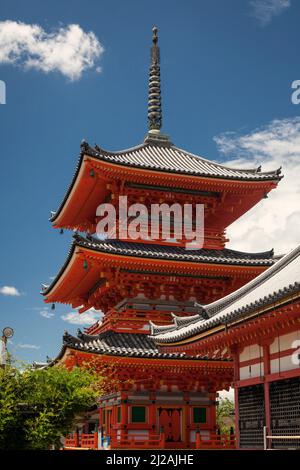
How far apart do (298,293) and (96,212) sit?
20.9 metres

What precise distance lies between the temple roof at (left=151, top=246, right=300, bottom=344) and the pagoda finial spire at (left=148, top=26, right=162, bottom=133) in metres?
15.1

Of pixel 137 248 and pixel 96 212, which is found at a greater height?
pixel 96 212

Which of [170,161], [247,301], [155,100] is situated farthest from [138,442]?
[155,100]

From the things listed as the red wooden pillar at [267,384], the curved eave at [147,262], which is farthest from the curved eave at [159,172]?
the red wooden pillar at [267,384]

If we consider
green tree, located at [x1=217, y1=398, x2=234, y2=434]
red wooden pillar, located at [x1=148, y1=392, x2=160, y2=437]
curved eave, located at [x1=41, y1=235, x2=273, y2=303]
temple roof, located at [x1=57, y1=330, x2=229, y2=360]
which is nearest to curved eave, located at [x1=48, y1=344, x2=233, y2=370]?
temple roof, located at [x1=57, y1=330, x2=229, y2=360]

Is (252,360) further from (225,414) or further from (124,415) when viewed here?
(225,414)

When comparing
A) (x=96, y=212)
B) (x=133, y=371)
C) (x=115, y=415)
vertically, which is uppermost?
(x=96, y=212)

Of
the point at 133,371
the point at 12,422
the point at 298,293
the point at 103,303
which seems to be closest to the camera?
the point at 298,293

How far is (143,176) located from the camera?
100 ft

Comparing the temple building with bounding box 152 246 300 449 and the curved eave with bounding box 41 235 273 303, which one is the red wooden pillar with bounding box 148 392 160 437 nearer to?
the curved eave with bounding box 41 235 273 303

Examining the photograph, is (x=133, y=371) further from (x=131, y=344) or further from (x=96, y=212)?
(x=96, y=212)

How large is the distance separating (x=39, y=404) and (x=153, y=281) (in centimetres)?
1307

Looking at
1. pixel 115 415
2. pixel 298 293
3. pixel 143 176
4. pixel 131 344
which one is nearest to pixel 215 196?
pixel 143 176

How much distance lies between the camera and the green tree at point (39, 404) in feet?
54.0
